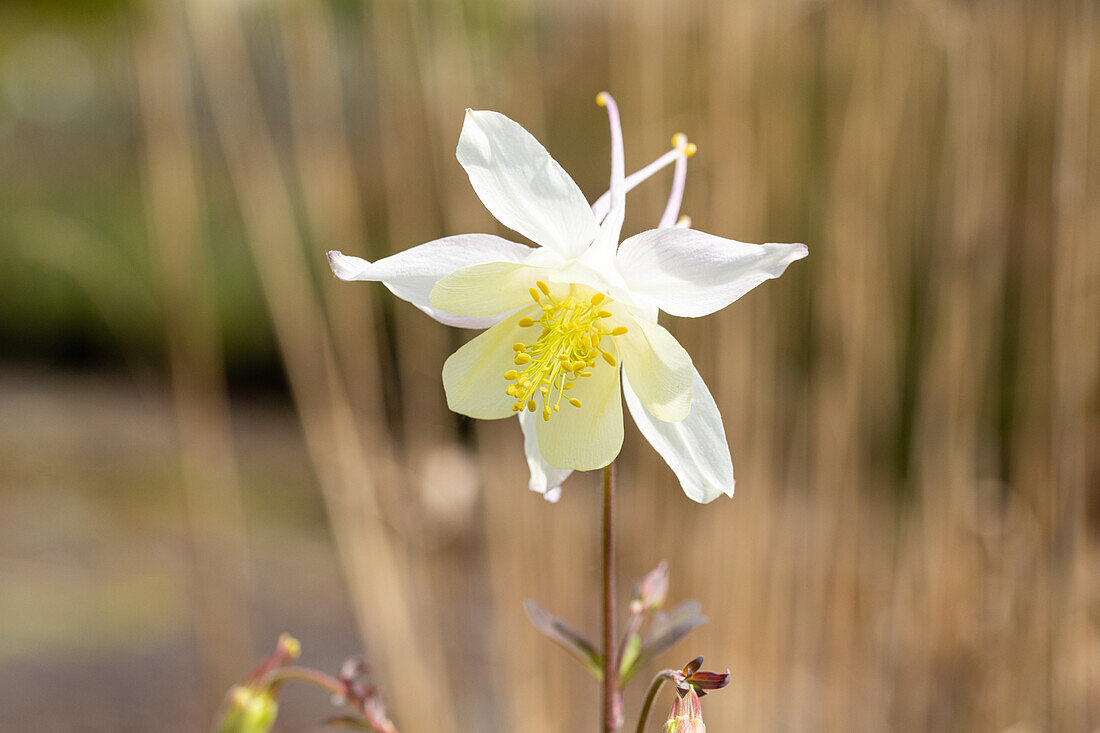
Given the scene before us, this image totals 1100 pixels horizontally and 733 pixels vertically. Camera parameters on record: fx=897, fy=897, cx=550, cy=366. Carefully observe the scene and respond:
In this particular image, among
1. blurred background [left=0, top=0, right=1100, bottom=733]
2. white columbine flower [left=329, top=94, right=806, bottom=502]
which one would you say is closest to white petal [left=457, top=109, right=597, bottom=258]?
white columbine flower [left=329, top=94, right=806, bottom=502]

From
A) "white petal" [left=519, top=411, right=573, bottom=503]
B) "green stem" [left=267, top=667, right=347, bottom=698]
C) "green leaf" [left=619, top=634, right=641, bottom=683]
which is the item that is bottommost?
"green stem" [left=267, top=667, right=347, bottom=698]

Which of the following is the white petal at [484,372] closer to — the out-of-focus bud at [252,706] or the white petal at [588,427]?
the white petal at [588,427]

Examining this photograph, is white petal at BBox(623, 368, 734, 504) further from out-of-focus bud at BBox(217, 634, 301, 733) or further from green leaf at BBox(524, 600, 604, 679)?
out-of-focus bud at BBox(217, 634, 301, 733)

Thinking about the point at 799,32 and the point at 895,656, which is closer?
the point at 895,656

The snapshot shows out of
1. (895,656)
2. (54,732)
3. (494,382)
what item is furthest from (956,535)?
(54,732)

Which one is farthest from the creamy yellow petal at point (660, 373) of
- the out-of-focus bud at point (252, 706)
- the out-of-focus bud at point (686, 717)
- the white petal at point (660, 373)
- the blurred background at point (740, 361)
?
the blurred background at point (740, 361)

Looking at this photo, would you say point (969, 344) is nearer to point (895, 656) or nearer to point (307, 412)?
point (895, 656)
